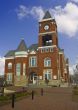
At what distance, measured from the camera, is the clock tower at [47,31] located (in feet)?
206

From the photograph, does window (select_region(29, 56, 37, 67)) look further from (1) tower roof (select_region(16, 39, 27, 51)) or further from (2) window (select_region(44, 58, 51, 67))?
(1) tower roof (select_region(16, 39, 27, 51))

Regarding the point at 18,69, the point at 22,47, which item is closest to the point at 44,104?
the point at 18,69

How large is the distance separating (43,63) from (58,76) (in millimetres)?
6018

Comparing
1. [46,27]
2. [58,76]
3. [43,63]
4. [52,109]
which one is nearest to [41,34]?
[46,27]

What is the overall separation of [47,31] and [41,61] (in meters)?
9.40

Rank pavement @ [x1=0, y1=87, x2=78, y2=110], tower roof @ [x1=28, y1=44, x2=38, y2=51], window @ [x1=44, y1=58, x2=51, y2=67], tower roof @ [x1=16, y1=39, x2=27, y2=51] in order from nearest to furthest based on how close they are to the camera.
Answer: pavement @ [x1=0, y1=87, x2=78, y2=110]
window @ [x1=44, y1=58, x2=51, y2=67]
tower roof @ [x1=28, y1=44, x2=38, y2=51]
tower roof @ [x1=16, y1=39, x2=27, y2=51]

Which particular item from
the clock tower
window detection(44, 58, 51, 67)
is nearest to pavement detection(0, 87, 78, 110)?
window detection(44, 58, 51, 67)

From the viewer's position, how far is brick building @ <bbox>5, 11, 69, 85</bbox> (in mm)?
60719

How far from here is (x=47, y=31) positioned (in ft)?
208

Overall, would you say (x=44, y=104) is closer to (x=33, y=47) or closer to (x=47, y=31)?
(x=47, y=31)

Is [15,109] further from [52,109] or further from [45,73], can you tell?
[45,73]

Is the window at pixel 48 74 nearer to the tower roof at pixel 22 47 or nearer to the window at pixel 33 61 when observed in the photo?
the window at pixel 33 61

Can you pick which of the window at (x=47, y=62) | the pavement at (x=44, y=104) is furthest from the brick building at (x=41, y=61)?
the pavement at (x=44, y=104)

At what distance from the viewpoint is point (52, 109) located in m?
16.4
